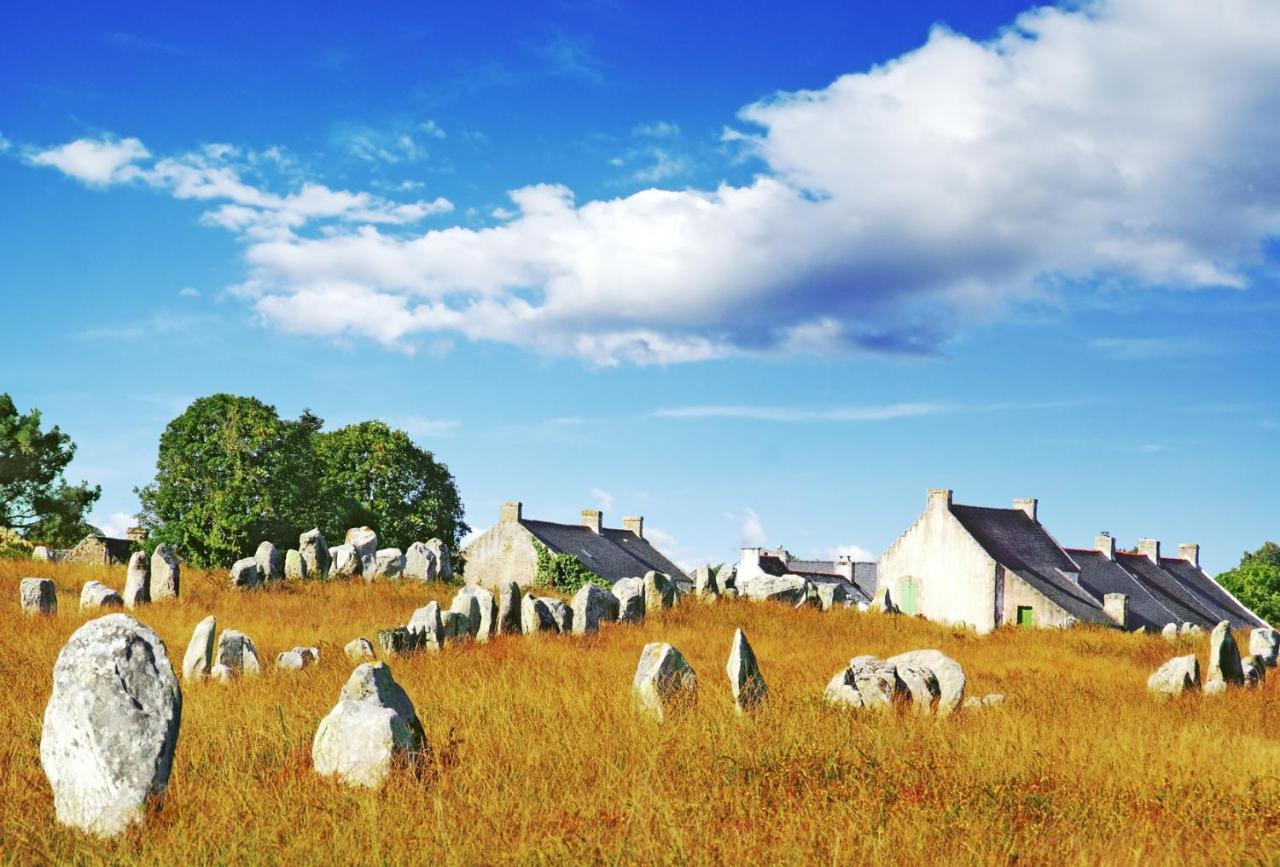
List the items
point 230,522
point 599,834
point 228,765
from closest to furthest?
point 599,834
point 228,765
point 230,522

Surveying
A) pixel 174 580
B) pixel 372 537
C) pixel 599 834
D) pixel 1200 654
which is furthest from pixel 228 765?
pixel 372 537

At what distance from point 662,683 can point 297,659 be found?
649 cm

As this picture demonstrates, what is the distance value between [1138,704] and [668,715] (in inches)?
285

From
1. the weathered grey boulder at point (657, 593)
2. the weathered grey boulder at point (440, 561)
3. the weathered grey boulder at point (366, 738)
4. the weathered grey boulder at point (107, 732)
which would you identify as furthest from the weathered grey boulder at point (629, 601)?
the weathered grey boulder at point (107, 732)

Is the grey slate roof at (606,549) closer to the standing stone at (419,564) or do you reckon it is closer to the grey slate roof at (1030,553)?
the grey slate roof at (1030,553)

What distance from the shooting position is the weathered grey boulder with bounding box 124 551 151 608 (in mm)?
24312

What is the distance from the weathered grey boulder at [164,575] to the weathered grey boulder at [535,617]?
377 inches

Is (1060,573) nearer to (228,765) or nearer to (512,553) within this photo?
(512,553)

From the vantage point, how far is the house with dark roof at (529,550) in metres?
49.3

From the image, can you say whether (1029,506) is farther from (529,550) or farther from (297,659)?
(297,659)

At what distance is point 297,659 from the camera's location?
52.7 ft

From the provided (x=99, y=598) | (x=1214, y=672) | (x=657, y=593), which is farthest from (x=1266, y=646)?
(x=99, y=598)

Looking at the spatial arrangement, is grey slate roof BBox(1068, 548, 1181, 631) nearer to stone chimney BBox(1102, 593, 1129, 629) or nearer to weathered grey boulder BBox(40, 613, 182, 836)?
stone chimney BBox(1102, 593, 1129, 629)

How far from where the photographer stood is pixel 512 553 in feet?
164
